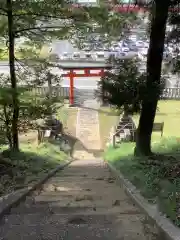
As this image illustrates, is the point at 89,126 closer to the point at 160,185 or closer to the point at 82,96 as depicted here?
the point at 82,96

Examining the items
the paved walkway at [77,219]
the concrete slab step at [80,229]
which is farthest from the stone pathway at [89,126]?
the concrete slab step at [80,229]

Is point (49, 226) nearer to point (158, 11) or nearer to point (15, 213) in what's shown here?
point (15, 213)

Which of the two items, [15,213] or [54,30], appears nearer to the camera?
[15,213]

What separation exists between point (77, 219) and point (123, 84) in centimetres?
473

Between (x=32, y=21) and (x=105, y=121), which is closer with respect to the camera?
(x=32, y=21)

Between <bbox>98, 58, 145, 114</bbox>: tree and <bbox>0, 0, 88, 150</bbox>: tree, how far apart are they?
2.23 m

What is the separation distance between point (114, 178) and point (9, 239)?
16.0 feet

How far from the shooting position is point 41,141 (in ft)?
54.8

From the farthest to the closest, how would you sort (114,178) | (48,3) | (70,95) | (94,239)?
(70,95) < (48,3) < (114,178) < (94,239)

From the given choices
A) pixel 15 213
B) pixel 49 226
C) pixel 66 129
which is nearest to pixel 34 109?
pixel 15 213

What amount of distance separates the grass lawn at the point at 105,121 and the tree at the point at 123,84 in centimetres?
892

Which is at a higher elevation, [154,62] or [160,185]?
[154,62]

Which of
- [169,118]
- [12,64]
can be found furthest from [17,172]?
[169,118]

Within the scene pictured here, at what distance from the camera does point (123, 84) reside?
8938mm
